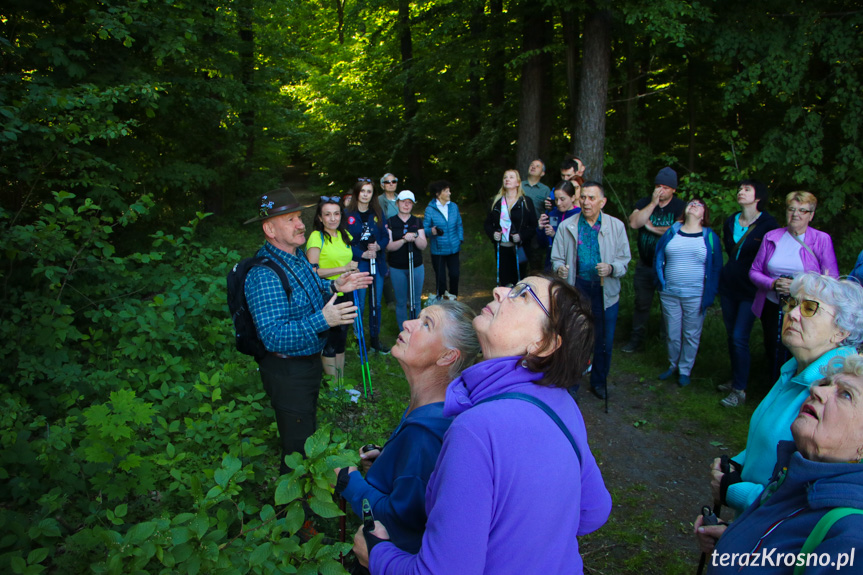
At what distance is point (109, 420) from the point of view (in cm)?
323

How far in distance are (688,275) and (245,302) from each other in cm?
475

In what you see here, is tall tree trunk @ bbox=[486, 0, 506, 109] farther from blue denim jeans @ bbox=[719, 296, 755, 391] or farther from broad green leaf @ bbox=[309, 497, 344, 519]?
broad green leaf @ bbox=[309, 497, 344, 519]

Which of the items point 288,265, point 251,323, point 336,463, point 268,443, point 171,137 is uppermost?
point 171,137

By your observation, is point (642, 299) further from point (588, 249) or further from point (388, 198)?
point (388, 198)

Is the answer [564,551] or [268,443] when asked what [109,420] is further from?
[564,551]

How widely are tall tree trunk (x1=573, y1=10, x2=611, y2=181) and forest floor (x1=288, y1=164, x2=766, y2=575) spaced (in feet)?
10.1

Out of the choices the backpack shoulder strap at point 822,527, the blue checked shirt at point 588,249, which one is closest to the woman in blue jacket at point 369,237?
the blue checked shirt at point 588,249

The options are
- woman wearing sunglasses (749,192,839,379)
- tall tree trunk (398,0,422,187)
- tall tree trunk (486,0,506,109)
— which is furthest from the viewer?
tall tree trunk (398,0,422,187)

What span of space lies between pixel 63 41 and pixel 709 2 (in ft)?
30.4

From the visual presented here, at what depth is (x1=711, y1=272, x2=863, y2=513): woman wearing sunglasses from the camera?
2398 mm

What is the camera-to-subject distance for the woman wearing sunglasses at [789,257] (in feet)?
16.7

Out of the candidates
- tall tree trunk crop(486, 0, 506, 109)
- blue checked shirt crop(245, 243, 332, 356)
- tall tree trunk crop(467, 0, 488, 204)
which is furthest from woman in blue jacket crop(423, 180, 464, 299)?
tall tree trunk crop(467, 0, 488, 204)

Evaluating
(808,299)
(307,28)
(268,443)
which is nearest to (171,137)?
(268,443)

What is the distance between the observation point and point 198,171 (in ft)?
31.3
